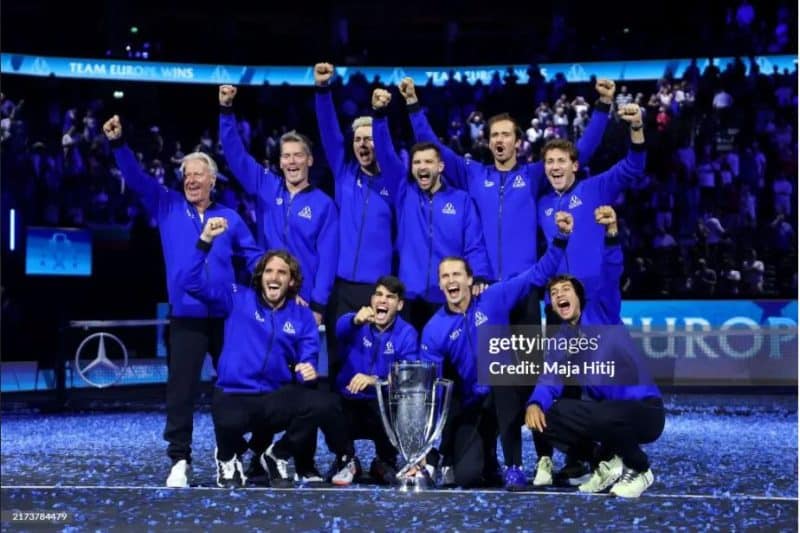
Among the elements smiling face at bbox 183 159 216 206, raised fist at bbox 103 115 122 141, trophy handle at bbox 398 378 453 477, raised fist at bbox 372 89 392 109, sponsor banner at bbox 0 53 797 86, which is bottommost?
trophy handle at bbox 398 378 453 477

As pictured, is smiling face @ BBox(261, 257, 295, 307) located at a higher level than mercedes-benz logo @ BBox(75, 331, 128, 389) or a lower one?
higher

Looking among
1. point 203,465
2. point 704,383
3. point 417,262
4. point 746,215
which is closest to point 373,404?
point 417,262

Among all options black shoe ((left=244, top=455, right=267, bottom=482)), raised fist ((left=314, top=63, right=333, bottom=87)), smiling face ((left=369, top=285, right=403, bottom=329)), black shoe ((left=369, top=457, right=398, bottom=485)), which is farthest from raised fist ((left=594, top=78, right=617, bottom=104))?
black shoe ((left=244, top=455, right=267, bottom=482))

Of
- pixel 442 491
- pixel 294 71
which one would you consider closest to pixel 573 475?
pixel 442 491

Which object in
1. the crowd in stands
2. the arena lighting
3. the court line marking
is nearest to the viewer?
the court line marking

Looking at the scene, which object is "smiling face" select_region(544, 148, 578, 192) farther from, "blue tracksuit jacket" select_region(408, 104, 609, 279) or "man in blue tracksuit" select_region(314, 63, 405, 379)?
"man in blue tracksuit" select_region(314, 63, 405, 379)

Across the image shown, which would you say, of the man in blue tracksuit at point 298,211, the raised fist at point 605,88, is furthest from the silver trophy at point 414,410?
the raised fist at point 605,88

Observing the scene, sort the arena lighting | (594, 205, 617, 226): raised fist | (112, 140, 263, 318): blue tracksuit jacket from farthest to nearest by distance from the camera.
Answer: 1. the arena lighting
2. (112, 140, 263, 318): blue tracksuit jacket
3. (594, 205, 617, 226): raised fist

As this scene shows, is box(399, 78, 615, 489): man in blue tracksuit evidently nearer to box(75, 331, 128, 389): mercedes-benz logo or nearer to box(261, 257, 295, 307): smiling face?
box(261, 257, 295, 307): smiling face

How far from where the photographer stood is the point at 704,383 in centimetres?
1253

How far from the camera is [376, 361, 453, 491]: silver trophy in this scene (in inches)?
227

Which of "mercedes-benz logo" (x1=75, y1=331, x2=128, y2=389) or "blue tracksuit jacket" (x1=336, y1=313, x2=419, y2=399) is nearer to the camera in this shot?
"blue tracksuit jacket" (x1=336, y1=313, x2=419, y2=399)

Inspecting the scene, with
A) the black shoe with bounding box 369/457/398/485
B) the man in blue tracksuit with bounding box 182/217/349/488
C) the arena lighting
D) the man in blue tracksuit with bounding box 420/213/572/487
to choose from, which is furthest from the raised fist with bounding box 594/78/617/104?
the arena lighting

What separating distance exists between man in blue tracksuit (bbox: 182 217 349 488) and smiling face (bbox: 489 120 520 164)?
3.96ft
